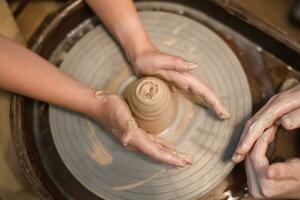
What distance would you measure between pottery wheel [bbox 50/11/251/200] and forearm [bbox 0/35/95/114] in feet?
0.38

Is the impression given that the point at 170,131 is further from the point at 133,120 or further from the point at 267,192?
the point at 267,192

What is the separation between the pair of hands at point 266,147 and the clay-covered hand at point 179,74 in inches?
5.6

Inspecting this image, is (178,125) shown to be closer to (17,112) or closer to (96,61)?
(96,61)

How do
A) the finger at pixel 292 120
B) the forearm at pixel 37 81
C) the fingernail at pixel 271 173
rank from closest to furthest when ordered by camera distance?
1. the fingernail at pixel 271 173
2. the finger at pixel 292 120
3. the forearm at pixel 37 81

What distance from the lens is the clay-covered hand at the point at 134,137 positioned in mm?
1342

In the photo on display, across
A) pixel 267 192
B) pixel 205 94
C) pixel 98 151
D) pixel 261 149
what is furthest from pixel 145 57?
pixel 267 192

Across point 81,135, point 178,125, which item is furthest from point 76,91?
point 178,125

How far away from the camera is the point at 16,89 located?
4.79ft

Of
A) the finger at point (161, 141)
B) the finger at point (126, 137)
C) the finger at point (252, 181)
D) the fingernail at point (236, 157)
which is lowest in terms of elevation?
the finger at point (252, 181)

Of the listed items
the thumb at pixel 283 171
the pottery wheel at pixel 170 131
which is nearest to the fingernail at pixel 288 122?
the thumb at pixel 283 171

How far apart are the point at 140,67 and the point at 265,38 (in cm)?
51

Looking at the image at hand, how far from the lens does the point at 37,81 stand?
1458 millimetres

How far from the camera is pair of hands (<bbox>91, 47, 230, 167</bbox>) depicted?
53.0 inches

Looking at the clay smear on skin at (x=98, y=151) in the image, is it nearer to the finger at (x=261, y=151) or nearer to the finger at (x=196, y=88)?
the finger at (x=196, y=88)
